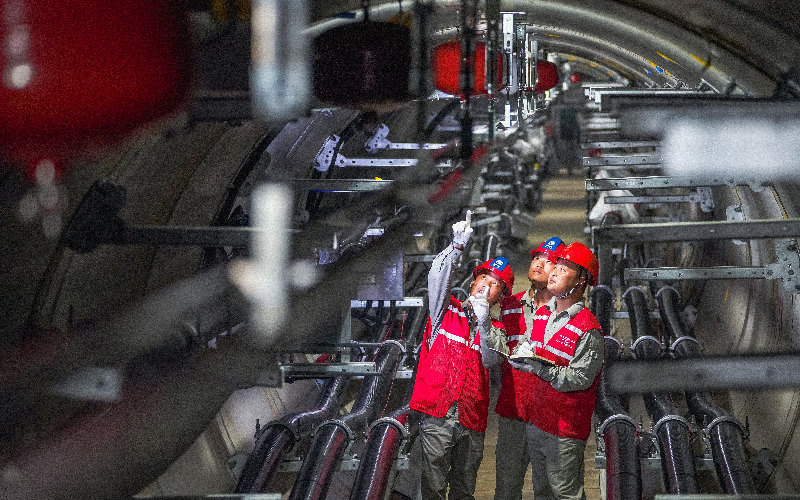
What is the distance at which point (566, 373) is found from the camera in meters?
3.71

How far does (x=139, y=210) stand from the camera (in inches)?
188

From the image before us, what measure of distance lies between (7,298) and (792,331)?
437 cm

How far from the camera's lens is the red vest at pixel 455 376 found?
4.11 meters

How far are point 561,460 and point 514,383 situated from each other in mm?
458

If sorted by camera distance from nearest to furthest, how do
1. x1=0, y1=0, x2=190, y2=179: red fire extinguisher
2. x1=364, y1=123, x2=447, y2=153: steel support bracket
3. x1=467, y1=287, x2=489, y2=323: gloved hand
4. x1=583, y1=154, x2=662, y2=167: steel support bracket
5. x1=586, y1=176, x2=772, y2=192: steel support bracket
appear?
1. x1=0, y1=0, x2=190, y2=179: red fire extinguisher
2. x1=467, y1=287, x2=489, y2=323: gloved hand
3. x1=586, y1=176, x2=772, y2=192: steel support bracket
4. x1=583, y1=154, x2=662, y2=167: steel support bracket
5. x1=364, y1=123, x2=447, y2=153: steel support bracket

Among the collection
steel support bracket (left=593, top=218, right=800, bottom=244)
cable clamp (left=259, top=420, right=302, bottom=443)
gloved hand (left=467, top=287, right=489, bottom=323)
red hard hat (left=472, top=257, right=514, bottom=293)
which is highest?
steel support bracket (left=593, top=218, right=800, bottom=244)

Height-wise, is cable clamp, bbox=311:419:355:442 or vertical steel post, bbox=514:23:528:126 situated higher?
vertical steel post, bbox=514:23:528:126

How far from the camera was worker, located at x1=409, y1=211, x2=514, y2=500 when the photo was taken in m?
4.11

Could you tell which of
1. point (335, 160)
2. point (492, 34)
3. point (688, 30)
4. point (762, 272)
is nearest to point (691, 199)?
point (688, 30)

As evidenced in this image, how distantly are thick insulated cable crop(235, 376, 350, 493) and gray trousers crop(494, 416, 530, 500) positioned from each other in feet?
3.57

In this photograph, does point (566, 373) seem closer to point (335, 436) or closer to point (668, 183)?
point (335, 436)

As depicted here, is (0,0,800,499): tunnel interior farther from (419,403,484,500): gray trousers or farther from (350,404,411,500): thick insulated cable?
(419,403,484,500): gray trousers

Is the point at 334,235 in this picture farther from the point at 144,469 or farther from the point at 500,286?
the point at 144,469

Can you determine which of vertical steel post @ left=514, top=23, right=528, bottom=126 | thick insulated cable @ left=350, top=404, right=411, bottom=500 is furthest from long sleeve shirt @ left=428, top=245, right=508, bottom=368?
vertical steel post @ left=514, top=23, right=528, bottom=126
